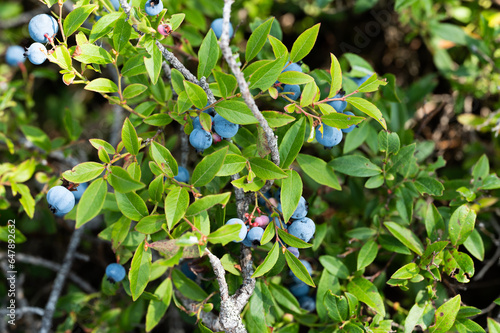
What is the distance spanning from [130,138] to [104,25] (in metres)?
0.38

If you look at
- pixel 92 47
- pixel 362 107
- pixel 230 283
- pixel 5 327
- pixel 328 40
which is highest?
pixel 92 47

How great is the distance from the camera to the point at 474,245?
1670 millimetres

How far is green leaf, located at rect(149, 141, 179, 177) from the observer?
1.34 metres

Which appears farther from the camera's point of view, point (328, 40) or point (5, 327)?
point (328, 40)

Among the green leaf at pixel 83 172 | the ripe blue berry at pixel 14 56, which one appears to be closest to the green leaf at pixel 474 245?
the green leaf at pixel 83 172

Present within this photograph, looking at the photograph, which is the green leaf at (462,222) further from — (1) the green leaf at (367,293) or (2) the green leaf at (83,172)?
(2) the green leaf at (83,172)

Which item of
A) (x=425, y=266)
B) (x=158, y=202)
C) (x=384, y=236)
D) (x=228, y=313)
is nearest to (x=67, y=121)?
(x=158, y=202)

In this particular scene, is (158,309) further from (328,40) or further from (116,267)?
(328,40)

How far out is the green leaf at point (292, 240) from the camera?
1.37m

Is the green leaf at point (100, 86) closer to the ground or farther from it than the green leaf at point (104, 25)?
closer to the ground

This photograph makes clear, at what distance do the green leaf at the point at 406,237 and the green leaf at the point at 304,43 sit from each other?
786 millimetres

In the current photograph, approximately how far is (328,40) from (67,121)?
2008 mm

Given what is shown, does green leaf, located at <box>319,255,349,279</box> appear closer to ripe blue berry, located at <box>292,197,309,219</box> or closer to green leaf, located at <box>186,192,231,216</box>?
ripe blue berry, located at <box>292,197,309,219</box>

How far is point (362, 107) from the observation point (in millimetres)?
1394
